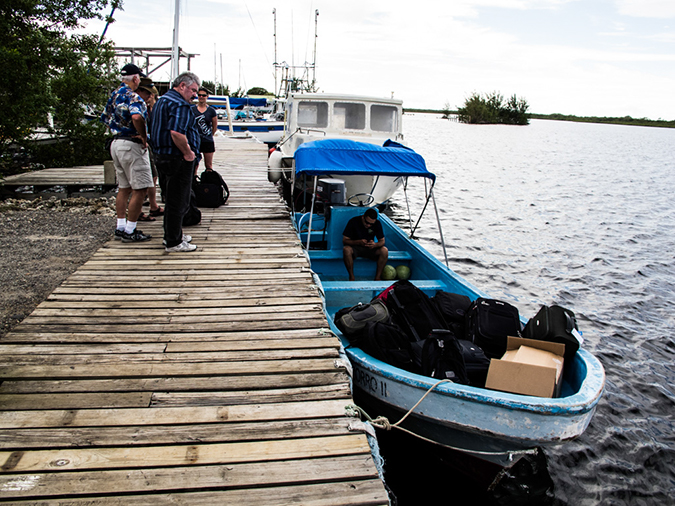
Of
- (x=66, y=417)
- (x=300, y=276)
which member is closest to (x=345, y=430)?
(x=66, y=417)

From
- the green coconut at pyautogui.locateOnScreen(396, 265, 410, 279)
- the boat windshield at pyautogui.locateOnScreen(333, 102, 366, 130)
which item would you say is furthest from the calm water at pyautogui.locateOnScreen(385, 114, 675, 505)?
the boat windshield at pyautogui.locateOnScreen(333, 102, 366, 130)

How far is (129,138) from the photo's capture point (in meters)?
5.30

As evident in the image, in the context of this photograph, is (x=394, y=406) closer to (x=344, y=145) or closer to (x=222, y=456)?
(x=222, y=456)

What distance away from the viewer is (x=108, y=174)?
9.89 metres

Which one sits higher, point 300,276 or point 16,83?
point 16,83

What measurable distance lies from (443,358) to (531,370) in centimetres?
69

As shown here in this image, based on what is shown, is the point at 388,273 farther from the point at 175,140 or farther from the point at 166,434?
the point at 166,434

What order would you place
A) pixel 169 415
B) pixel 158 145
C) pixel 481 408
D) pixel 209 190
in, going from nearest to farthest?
1. pixel 169 415
2. pixel 481 408
3. pixel 158 145
4. pixel 209 190

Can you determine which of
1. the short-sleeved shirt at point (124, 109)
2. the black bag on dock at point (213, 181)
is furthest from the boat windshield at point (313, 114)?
the short-sleeved shirt at point (124, 109)

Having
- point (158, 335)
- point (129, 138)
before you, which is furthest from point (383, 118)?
point (158, 335)

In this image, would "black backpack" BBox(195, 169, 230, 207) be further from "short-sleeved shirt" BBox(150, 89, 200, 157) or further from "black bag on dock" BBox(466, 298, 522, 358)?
"black bag on dock" BBox(466, 298, 522, 358)

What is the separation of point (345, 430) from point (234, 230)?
4360mm

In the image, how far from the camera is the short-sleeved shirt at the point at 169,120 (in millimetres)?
4617

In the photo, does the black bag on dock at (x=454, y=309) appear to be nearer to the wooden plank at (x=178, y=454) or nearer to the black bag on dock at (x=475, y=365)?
the black bag on dock at (x=475, y=365)
